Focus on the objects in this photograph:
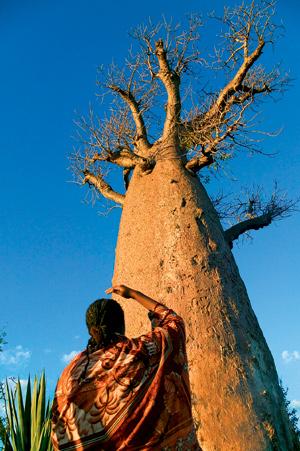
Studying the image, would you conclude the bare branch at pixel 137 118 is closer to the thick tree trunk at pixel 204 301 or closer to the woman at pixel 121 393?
the thick tree trunk at pixel 204 301

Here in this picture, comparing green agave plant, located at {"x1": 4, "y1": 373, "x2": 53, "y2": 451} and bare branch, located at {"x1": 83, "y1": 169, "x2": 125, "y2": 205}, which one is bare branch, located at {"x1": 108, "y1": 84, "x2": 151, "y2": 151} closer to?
bare branch, located at {"x1": 83, "y1": 169, "x2": 125, "y2": 205}

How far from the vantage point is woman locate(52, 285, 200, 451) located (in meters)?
1.56

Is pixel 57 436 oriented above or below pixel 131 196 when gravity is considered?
below

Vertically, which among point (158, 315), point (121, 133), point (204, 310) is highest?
point (121, 133)

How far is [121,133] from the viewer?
4.75 metres

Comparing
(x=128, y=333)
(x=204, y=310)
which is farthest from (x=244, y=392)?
(x=128, y=333)

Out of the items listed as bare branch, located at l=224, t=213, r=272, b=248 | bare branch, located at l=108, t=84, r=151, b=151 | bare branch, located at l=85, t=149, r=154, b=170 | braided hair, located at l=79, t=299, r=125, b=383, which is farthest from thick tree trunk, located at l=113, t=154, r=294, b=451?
braided hair, located at l=79, t=299, r=125, b=383

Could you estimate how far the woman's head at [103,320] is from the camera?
1.67m

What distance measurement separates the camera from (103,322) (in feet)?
5.52

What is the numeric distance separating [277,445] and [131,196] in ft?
7.12

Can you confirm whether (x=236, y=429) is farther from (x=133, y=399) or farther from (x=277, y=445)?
(x=133, y=399)

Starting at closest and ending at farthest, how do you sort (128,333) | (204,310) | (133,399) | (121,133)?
(133,399) < (204,310) < (128,333) < (121,133)

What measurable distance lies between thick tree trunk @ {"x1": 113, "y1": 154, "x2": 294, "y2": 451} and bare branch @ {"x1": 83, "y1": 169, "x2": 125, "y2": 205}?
1.81 ft

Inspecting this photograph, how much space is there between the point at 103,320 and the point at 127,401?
26 cm
